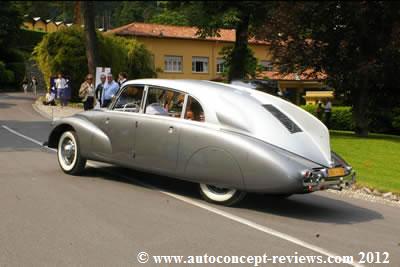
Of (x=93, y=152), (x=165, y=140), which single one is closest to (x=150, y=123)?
(x=165, y=140)

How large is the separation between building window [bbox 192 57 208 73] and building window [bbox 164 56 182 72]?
1.56 metres

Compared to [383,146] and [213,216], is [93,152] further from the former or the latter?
[383,146]

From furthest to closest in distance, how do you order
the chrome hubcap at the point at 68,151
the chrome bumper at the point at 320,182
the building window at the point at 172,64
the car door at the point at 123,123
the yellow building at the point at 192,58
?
the building window at the point at 172,64, the yellow building at the point at 192,58, the chrome hubcap at the point at 68,151, the car door at the point at 123,123, the chrome bumper at the point at 320,182

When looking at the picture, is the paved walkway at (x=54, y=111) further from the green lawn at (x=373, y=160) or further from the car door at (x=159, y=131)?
the car door at (x=159, y=131)

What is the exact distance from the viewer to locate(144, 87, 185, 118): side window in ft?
26.5

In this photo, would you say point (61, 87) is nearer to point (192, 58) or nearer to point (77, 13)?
point (77, 13)

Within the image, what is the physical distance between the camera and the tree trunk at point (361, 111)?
21078 millimetres

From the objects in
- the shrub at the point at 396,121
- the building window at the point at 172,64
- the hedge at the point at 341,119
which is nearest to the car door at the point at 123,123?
the shrub at the point at 396,121

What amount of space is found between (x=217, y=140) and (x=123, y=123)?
70.7 inches

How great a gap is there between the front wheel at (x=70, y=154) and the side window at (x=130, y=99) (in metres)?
0.97

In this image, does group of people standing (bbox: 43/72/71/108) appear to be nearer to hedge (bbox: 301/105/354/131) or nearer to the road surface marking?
hedge (bbox: 301/105/354/131)

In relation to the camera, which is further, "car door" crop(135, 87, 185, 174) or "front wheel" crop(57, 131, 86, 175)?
"front wheel" crop(57, 131, 86, 175)

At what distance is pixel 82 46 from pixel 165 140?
25.9 meters

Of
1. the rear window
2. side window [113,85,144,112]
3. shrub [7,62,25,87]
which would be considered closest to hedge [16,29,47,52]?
side window [113,85,144,112]
